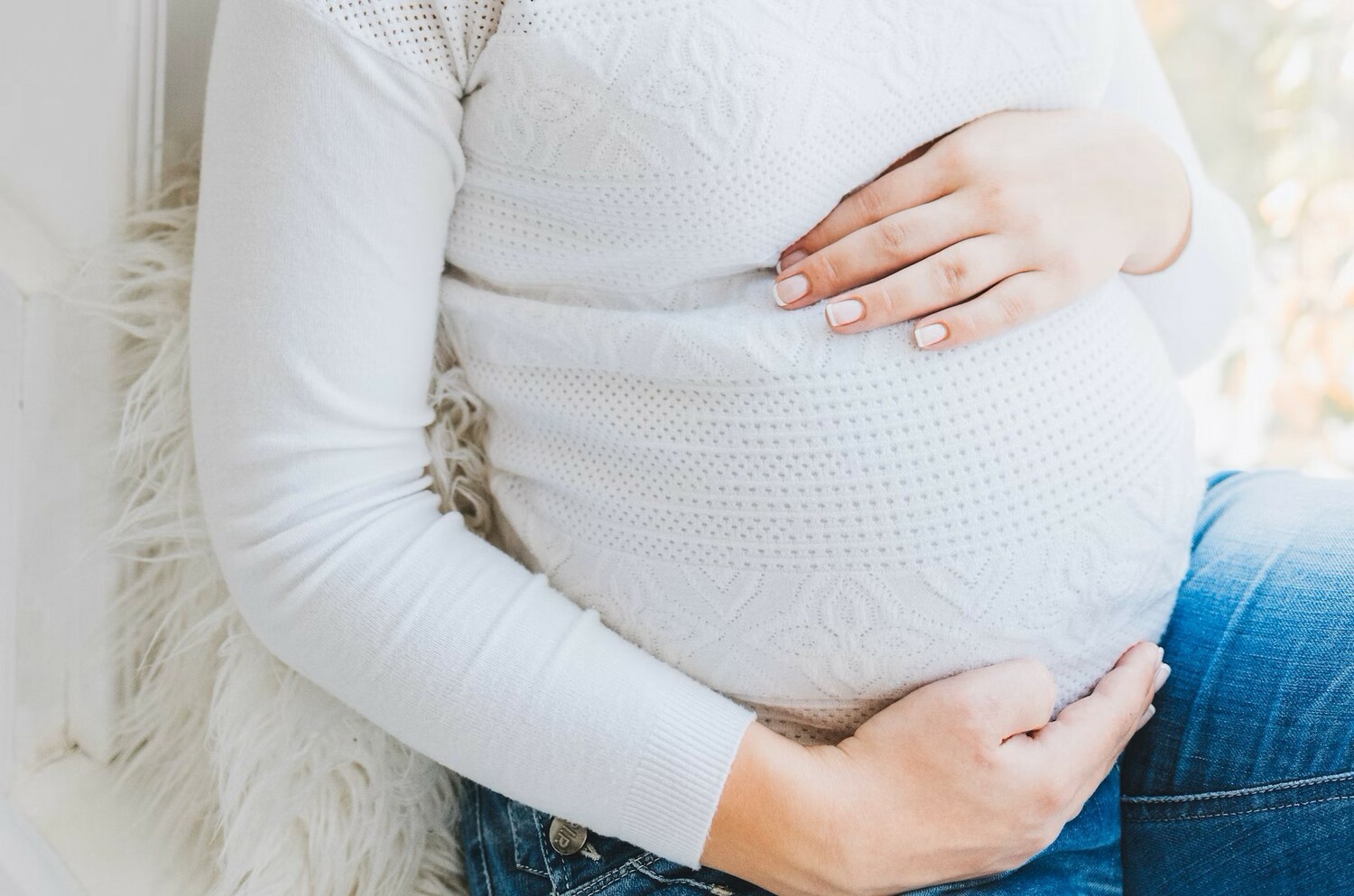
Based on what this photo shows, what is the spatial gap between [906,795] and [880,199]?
401 millimetres

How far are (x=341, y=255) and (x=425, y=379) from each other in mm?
121

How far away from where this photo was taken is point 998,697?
67 centimetres

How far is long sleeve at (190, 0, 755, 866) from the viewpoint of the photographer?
0.57 metres

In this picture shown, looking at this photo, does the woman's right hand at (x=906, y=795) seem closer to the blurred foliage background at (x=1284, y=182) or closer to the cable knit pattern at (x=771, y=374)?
the cable knit pattern at (x=771, y=374)

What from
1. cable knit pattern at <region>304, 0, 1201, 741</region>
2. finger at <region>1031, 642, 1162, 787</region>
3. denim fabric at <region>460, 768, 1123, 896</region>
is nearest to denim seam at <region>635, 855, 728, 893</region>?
denim fabric at <region>460, 768, 1123, 896</region>

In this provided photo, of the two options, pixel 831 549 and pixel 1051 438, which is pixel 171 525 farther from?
pixel 1051 438

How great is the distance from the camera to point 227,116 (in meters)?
0.58

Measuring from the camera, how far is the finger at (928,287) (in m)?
0.65

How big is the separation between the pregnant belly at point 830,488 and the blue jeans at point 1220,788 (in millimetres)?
102

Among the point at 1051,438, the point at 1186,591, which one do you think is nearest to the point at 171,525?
the point at 1051,438

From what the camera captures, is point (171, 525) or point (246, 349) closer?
point (246, 349)

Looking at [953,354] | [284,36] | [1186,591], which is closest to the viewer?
[284,36]

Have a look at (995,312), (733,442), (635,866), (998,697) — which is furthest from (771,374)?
(635,866)

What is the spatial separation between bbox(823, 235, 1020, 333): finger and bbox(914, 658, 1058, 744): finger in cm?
25
